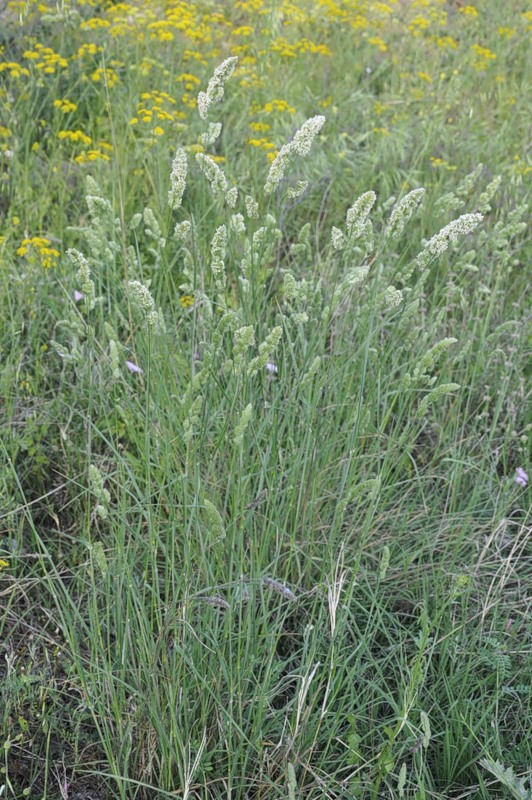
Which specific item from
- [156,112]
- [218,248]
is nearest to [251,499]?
[218,248]

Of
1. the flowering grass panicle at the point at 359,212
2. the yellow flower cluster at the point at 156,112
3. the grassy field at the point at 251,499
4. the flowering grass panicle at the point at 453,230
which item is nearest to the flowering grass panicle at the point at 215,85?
the grassy field at the point at 251,499

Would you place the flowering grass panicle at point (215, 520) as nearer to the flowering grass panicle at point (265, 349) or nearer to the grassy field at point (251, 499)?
the grassy field at point (251, 499)

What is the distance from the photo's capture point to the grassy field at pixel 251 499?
1568mm

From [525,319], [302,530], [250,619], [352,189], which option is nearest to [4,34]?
[352,189]

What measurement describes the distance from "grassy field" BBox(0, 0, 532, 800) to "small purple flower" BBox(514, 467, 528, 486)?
5cm

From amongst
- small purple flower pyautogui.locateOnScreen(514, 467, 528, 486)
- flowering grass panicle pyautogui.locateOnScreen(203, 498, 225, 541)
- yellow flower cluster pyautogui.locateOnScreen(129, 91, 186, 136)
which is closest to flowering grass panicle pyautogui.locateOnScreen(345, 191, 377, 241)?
flowering grass panicle pyautogui.locateOnScreen(203, 498, 225, 541)

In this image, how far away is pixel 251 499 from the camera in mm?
1844

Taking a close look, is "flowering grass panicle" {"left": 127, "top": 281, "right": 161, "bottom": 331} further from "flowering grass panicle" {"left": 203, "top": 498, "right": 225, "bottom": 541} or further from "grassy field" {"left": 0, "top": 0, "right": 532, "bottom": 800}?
"flowering grass panicle" {"left": 203, "top": 498, "right": 225, "bottom": 541}

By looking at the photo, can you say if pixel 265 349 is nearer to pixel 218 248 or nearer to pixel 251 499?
pixel 218 248

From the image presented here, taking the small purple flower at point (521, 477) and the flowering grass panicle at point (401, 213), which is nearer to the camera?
the flowering grass panicle at point (401, 213)

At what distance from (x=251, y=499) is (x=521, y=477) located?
34.7 inches

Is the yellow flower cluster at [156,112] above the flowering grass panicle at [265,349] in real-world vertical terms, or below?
below

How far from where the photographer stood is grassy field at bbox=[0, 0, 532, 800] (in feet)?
5.15

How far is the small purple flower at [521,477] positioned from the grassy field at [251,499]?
0.05 m
